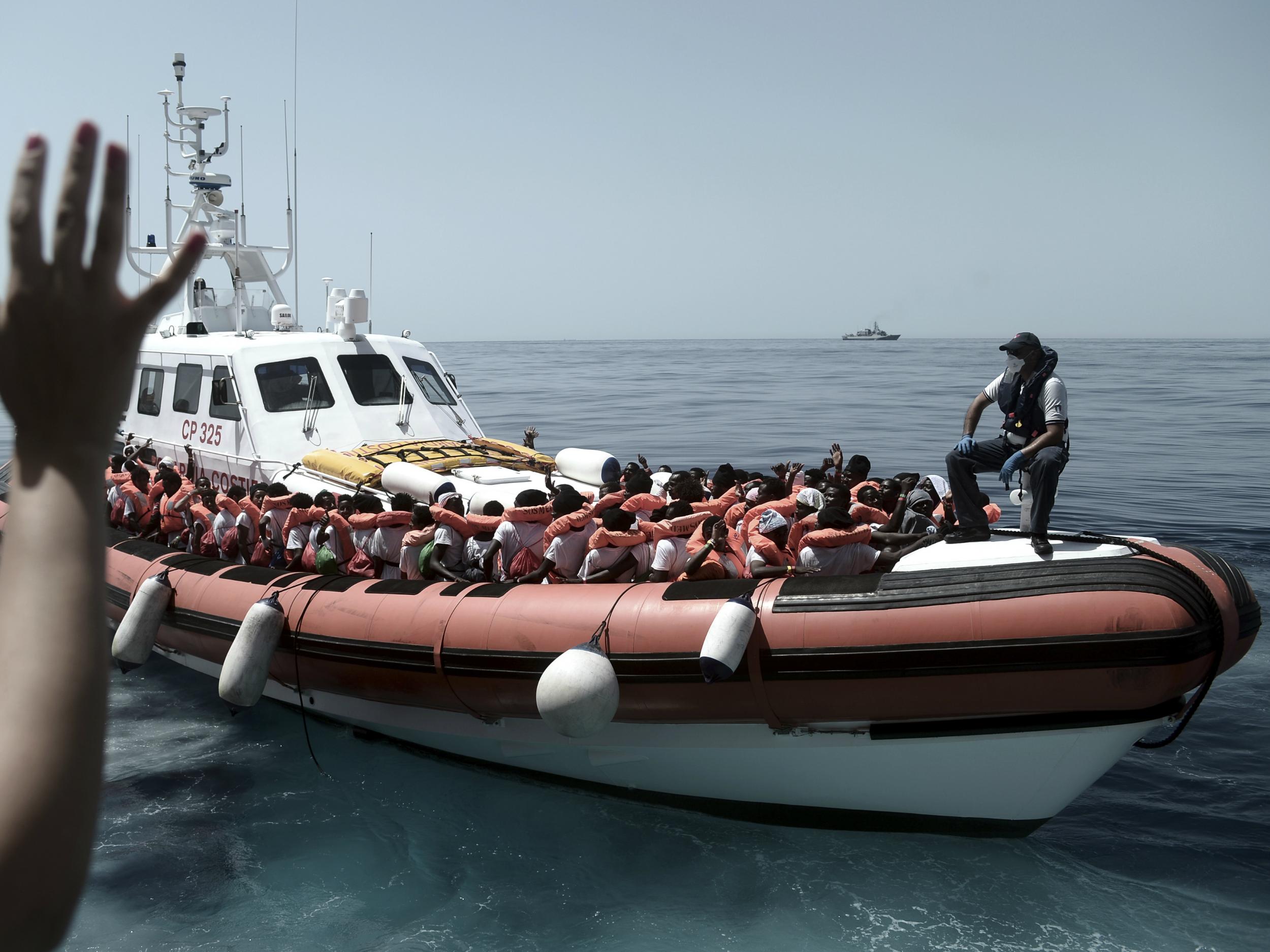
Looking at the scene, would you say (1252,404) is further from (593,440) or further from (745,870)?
(745,870)

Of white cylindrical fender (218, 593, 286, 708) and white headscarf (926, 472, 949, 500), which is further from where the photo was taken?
white headscarf (926, 472, 949, 500)

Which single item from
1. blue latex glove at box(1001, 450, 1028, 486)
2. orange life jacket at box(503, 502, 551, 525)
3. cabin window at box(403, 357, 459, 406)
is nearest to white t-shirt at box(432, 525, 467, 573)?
orange life jacket at box(503, 502, 551, 525)

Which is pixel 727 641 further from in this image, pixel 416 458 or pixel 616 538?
pixel 416 458

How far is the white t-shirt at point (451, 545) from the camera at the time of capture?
6.30m

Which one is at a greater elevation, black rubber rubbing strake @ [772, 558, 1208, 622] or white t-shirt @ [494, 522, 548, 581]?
black rubber rubbing strake @ [772, 558, 1208, 622]

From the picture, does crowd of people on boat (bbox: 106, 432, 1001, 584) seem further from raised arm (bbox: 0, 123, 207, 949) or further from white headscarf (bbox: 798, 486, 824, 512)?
raised arm (bbox: 0, 123, 207, 949)

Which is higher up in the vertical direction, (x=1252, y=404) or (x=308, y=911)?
(x=1252, y=404)

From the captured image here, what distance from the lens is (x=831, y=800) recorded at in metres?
5.28

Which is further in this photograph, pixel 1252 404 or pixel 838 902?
pixel 1252 404

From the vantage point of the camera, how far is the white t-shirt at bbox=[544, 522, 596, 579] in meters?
5.86

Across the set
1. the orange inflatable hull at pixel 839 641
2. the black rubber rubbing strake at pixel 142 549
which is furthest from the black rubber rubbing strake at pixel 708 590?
the black rubber rubbing strake at pixel 142 549

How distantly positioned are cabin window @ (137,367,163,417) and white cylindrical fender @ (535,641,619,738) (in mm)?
6823

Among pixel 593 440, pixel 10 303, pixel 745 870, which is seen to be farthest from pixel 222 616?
pixel 593 440

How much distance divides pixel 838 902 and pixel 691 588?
163cm
